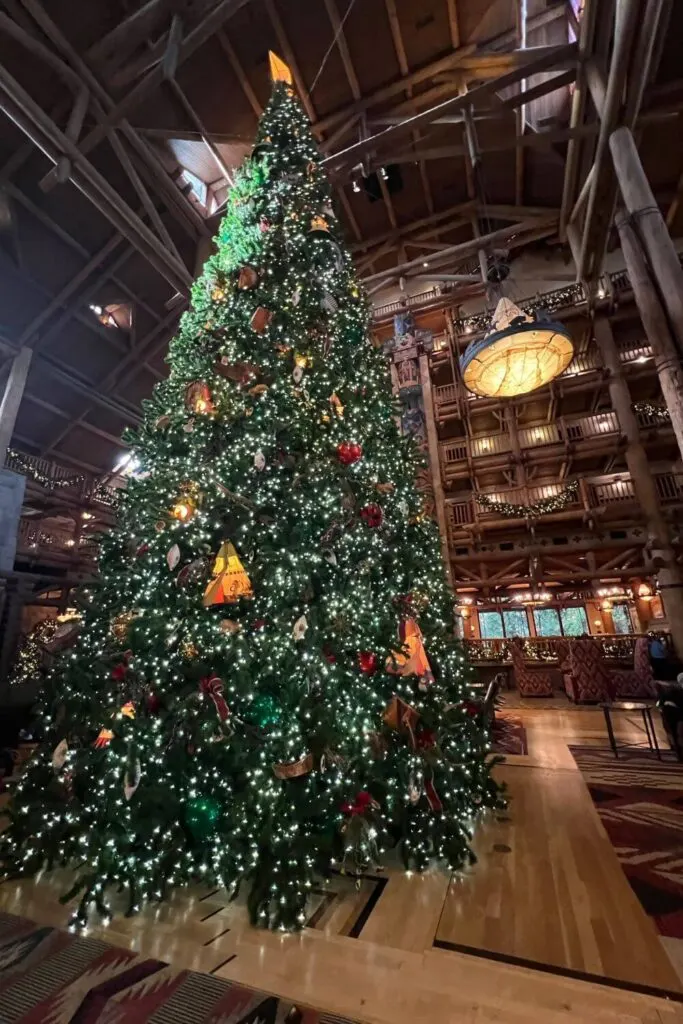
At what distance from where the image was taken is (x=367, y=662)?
2.36 metres

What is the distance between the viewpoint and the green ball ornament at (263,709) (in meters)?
2.33

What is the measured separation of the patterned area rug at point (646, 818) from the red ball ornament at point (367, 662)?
5.32ft

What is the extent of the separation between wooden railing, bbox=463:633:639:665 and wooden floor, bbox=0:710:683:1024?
6902mm

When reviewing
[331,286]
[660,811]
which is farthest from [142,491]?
[660,811]

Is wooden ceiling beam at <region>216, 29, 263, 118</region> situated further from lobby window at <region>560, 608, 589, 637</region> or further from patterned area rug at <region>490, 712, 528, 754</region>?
lobby window at <region>560, 608, 589, 637</region>

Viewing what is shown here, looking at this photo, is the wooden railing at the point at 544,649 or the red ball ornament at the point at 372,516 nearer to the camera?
the red ball ornament at the point at 372,516

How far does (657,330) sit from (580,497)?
8.20 metres

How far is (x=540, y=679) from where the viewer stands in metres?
8.18

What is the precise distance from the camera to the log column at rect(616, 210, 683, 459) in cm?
401

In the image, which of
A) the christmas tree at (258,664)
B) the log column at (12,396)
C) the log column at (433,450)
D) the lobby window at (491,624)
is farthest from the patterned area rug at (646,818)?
the log column at (12,396)

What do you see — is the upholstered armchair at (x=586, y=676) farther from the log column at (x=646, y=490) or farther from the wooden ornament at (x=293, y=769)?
the wooden ornament at (x=293, y=769)

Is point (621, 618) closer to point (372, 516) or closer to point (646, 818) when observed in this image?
point (646, 818)

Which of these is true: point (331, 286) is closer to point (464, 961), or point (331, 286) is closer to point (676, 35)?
point (464, 961)

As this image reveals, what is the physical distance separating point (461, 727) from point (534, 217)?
12305 millimetres
